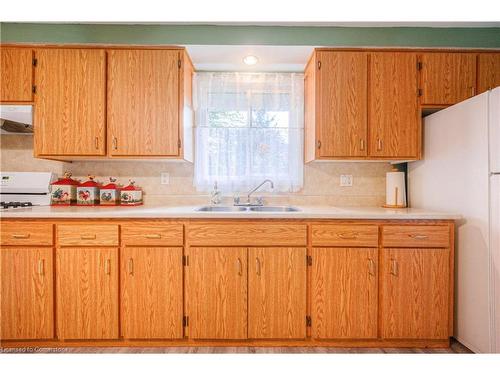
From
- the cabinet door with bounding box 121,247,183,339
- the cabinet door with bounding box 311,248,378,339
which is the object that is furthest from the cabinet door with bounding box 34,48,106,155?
the cabinet door with bounding box 311,248,378,339

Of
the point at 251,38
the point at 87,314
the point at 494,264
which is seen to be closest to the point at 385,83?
the point at 251,38

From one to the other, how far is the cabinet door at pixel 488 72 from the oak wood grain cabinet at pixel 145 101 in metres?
2.28

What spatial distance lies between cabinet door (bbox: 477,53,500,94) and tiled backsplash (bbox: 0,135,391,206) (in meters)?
0.90

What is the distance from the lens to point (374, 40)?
229 centimetres

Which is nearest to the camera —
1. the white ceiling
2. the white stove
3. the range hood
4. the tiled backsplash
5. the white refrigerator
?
the white refrigerator

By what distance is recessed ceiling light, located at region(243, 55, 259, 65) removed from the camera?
245 cm

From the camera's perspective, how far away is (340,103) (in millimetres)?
2254

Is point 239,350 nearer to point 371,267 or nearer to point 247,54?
point 371,267

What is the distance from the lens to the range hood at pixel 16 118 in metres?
2.18

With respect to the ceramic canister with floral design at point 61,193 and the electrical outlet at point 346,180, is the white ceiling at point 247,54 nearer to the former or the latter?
the electrical outlet at point 346,180

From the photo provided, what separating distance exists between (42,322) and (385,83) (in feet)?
9.68

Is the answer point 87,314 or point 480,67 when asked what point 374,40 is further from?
point 87,314

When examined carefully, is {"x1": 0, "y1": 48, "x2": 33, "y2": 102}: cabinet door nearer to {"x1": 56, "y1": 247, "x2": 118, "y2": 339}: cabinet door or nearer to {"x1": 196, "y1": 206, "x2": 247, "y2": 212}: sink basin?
{"x1": 56, "y1": 247, "x2": 118, "y2": 339}: cabinet door

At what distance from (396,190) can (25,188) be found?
3.11m
